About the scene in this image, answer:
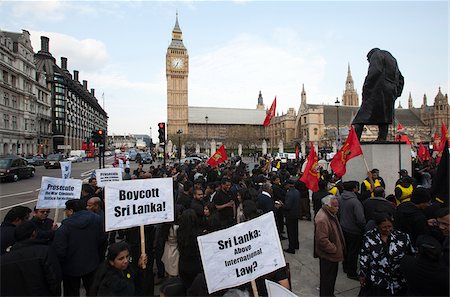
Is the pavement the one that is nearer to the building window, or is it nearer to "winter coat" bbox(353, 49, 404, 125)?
"winter coat" bbox(353, 49, 404, 125)

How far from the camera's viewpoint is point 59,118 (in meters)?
69.8

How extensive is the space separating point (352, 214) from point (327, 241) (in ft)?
4.25

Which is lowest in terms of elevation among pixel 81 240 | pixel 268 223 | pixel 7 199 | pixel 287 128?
pixel 7 199

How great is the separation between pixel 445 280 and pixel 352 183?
9.95ft

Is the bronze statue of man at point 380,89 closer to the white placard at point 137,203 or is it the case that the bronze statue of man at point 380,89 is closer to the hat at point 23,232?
the white placard at point 137,203

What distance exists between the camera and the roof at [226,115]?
331ft

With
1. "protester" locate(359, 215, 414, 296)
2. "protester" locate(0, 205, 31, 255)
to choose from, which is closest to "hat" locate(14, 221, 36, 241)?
"protester" locate(0, 205, 31, 255)

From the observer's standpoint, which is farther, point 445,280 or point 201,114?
point 201,114

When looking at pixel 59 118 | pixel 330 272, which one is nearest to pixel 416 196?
pixel 330 272

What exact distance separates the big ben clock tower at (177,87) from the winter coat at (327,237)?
297 ft

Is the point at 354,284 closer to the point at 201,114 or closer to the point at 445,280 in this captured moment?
the point at 445,280

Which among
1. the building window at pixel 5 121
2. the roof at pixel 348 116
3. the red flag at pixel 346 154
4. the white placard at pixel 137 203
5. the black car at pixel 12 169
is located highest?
the roof at pixel 348 116

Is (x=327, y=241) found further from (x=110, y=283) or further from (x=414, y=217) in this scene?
(x=110, y=283)

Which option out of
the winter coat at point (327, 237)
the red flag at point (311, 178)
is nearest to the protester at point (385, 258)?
the winter coat at point (327, 237)
